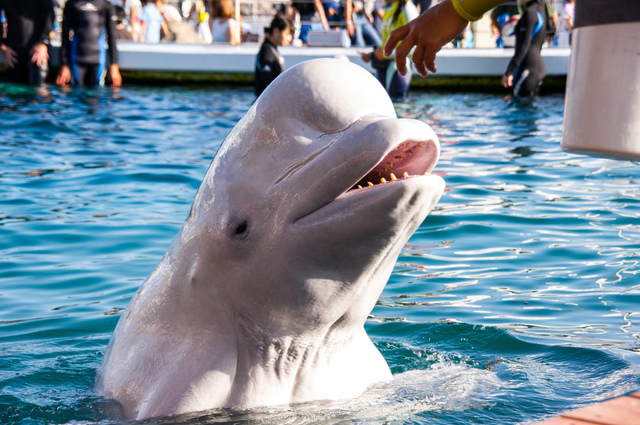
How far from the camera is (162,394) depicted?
9.55 ft

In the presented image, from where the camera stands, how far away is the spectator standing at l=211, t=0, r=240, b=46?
19.7 meters

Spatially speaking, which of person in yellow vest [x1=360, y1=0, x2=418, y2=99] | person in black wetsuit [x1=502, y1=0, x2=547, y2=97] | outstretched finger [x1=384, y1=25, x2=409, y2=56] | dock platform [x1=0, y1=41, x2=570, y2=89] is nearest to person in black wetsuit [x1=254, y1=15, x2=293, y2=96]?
person in yellow vest [x1=360, y1=0, x2=418, y2=99]

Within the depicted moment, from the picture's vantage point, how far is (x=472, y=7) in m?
3.39

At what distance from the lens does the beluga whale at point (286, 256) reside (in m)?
2.53

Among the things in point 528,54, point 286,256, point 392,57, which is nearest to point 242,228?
point 286,256

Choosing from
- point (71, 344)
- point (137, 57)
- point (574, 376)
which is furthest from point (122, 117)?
point (574, 376)

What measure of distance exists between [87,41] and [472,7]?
52.0 ft

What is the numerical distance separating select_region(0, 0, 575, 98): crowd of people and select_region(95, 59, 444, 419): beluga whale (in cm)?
879

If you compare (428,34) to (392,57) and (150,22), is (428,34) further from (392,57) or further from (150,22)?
(150,22)

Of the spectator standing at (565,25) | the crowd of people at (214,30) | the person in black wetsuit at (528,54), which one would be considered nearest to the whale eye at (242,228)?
the crowd of people at (214,30)

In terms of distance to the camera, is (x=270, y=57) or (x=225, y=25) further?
(x=225, y=25)

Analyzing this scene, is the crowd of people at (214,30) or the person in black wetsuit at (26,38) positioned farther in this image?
the person in black wetsuit at (26,38)

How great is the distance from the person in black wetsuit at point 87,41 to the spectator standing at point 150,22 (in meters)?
3.30

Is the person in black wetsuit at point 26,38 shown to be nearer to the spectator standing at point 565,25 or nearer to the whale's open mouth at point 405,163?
the spectator standing at point 565,25
